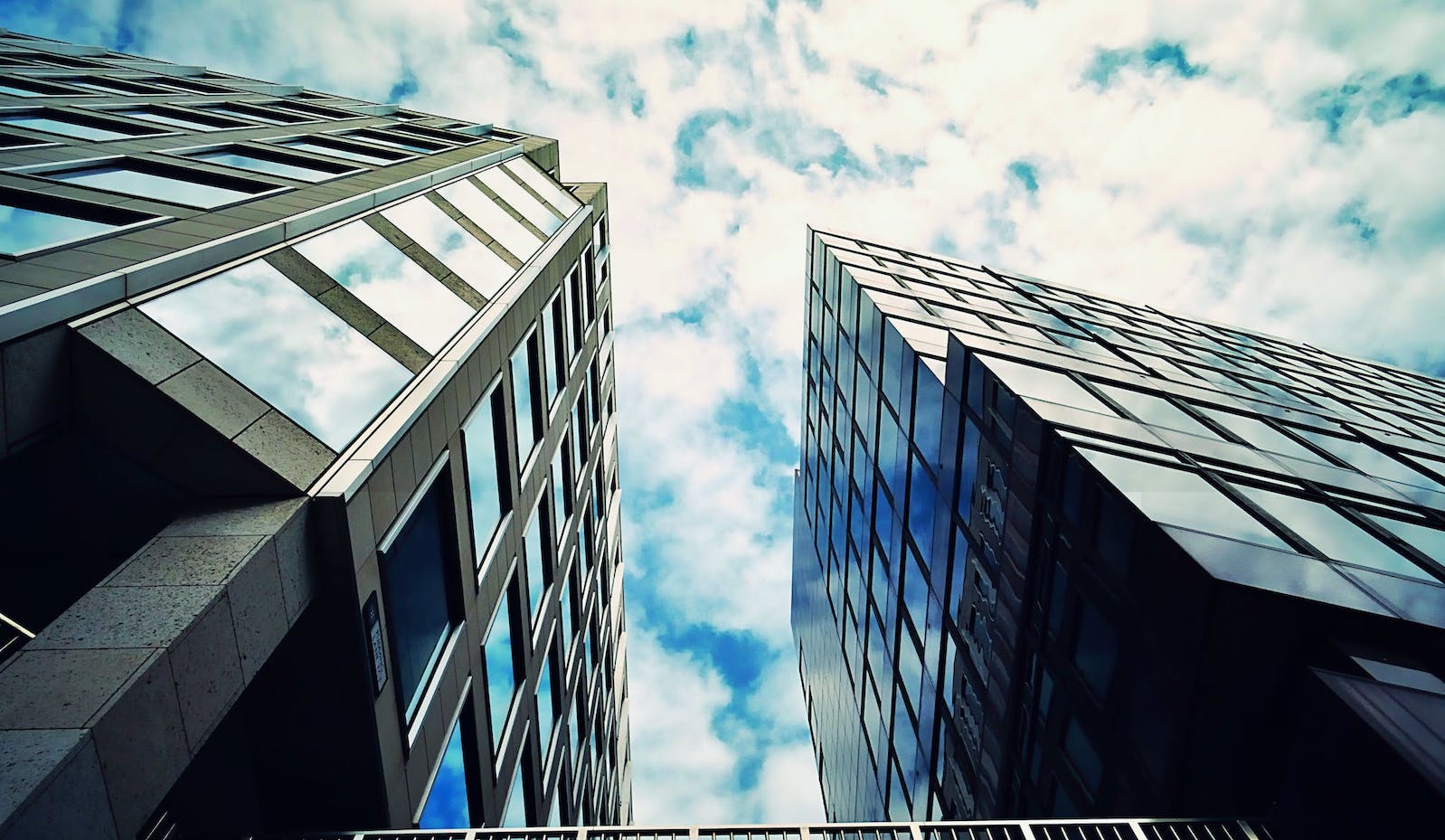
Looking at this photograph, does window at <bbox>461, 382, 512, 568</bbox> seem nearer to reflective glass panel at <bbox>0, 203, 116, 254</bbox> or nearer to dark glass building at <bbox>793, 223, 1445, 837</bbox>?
reflective glass panel at <bbox>0, 203, 116, 254</bbox>

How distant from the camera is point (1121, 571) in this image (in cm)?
930

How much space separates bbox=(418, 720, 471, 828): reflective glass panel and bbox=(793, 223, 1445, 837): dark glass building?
965 cm

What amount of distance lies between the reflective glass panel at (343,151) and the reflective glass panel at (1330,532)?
775 inches

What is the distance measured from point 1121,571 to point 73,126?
20824 mm

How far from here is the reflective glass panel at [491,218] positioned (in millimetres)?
18453

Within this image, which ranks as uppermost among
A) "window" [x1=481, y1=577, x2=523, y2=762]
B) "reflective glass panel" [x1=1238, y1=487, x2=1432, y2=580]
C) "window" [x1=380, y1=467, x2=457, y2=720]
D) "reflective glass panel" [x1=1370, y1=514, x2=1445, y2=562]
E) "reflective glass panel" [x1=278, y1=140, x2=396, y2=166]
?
"reflective glass panel" [x1=278, y1=140, x2=396, y2=166]

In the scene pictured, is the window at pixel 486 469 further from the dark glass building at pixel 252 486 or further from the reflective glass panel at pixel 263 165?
the reflective glass panel at pixel 263 165

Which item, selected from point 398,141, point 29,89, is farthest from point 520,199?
point 29,89

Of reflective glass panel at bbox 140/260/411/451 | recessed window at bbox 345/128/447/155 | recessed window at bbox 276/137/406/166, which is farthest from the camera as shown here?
recessed window at bbox 345/128/447/155

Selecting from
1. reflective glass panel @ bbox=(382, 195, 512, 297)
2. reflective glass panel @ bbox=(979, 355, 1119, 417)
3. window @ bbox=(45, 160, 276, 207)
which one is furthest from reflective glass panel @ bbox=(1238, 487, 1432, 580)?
window @ bbox=(45, 160, 276, 207)

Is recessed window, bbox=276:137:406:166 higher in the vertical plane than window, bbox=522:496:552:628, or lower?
higher

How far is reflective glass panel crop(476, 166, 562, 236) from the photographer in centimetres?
2191

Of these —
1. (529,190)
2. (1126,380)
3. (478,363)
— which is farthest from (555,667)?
(1126,380)

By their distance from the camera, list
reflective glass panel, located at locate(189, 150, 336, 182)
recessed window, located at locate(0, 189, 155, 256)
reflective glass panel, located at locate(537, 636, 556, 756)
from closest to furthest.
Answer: recessed window, located at locate(0, 189, 155, 256)
reflective glass panel, located at locate(189, 150, 336, 182)
reflective glass panel, located at locate(537, 636, 556, 756)
